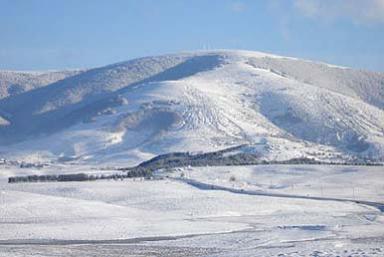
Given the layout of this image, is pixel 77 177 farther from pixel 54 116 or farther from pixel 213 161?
pixel 54 116

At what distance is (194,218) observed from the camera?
49.6m

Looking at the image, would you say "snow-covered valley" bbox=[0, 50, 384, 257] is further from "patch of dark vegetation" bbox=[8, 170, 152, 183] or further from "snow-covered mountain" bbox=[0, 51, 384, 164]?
"patch of dark vegetation" bbox=[8, 170, 152, 183]

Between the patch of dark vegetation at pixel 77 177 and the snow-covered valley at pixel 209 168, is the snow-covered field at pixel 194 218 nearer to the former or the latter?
the snow-covered valley at pixel 209 168

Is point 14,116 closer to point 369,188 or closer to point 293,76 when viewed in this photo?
point 293,76

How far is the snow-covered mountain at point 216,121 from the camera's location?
128m

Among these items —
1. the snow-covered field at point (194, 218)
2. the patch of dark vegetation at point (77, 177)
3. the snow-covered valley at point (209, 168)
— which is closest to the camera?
the snow-covered field at point (194, 218)

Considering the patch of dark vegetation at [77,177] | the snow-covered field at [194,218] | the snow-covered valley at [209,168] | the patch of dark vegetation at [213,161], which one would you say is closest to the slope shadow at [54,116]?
the snow-covered valley at [209,168]

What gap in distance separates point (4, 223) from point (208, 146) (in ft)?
258

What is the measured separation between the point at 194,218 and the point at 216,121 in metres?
91.3

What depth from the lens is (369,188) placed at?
2817 inches

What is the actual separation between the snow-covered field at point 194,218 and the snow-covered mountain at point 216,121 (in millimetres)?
31284

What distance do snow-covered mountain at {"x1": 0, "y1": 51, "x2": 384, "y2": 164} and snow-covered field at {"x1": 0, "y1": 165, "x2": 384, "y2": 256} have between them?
31.3 meters

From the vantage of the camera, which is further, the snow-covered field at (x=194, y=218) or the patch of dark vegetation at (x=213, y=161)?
the patch of dark vegetation at (x=213, y=161)

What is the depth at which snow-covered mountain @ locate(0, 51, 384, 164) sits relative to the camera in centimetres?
12781
